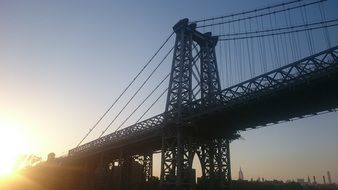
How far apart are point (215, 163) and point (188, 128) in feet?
16.8

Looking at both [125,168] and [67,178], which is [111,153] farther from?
[67,178]

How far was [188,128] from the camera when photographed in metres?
34.5

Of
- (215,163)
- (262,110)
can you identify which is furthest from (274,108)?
(215,163)

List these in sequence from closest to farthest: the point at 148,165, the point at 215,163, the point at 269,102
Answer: the point at 269,102, the point at 215,163, the point at 148,165

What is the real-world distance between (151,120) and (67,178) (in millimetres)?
29705

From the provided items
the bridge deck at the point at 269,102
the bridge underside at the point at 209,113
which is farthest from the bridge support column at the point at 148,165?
the bridge deck at the point at 269,102

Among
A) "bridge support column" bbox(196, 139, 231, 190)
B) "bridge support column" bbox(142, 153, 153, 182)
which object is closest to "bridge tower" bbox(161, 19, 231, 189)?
"bridge support column" bbox(196, 139, 231, 190)

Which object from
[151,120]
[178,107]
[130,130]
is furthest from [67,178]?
[178,107]

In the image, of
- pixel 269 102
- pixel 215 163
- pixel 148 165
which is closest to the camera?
pixel 269 102

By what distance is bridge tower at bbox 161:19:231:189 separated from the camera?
109 ft

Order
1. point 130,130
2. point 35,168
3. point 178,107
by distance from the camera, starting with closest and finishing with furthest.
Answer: point 178,107 < point 130,130 < point 35,168

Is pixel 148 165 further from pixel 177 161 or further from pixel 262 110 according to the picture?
pixel 262 110

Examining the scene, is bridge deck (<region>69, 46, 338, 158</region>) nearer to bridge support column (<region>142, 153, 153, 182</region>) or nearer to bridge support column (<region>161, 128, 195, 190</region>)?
bridge support column (<region>161, 128, 195, 190</region>)

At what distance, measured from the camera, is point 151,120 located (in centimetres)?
3938
